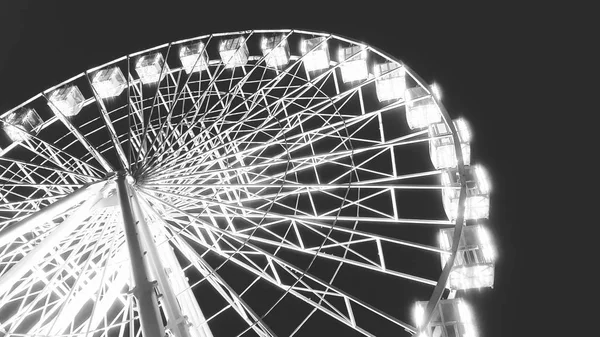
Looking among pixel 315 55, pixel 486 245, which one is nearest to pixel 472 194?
pixel 486 245

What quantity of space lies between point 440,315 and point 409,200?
18189mm

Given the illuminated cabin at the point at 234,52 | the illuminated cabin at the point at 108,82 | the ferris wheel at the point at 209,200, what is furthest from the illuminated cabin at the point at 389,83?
the illuminated cabin at the point at 108,82

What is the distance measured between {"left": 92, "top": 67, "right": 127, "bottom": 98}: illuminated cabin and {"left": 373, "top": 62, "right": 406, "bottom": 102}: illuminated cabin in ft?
20.9

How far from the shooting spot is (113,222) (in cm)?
950

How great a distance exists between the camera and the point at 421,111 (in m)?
11.0

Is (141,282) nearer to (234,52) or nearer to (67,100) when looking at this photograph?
(234,52)

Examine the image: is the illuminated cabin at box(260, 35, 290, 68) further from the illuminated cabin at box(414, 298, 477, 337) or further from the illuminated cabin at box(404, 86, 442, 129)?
the illuminated cabin at box(414, 298, 477, 337)

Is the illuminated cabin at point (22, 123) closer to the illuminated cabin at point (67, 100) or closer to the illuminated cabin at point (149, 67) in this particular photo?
the illuminated cabin at point (67, 100)

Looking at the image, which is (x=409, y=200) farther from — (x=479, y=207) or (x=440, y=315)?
(x=440, y=315)

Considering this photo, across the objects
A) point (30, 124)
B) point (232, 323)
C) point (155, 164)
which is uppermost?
point (30, 124)

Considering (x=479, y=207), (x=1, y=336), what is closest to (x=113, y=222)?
(x=1, y=336)

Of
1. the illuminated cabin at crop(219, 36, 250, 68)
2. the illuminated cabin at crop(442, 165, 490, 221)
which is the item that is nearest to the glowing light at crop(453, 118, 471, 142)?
the illuminated cabin at crop(442, 165, 490, 221)

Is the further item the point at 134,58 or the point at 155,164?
the point at 134,58

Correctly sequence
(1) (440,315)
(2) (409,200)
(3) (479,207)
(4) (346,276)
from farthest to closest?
1. (4) (346,276)
2. (2) (409,200)
3. (3) (479,207)
4. (1) (440,315)
